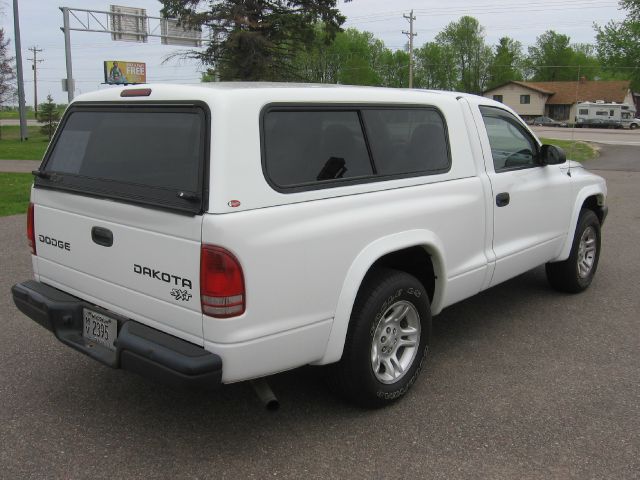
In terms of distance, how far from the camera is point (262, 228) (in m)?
2.65

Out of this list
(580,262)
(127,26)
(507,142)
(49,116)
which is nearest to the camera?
(507,142)

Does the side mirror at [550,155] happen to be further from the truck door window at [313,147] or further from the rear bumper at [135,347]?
the rear bumper at [135,347]

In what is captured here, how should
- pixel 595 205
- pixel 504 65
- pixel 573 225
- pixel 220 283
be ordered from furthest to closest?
pixel 504 65 < pixel 595 205 < pixel 573 225 < pixel 220 283

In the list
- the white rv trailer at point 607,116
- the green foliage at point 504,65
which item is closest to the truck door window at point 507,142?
the white rv trailer at point 607,116

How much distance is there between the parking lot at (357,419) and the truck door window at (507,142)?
4.22ft

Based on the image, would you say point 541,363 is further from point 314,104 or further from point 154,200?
point 154,200

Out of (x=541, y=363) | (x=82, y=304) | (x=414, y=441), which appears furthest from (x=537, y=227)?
(x=82, y=304)

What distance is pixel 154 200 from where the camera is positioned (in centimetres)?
282

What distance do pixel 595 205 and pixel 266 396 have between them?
400cm

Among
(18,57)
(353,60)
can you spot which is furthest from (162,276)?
(353,60)

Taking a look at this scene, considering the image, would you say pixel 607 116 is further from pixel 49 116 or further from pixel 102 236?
pixel 102 236

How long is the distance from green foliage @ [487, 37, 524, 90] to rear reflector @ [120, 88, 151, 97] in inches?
3835

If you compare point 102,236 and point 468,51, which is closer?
point 102,236

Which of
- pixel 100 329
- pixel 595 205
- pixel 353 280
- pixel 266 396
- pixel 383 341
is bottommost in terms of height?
pixel 266 396
